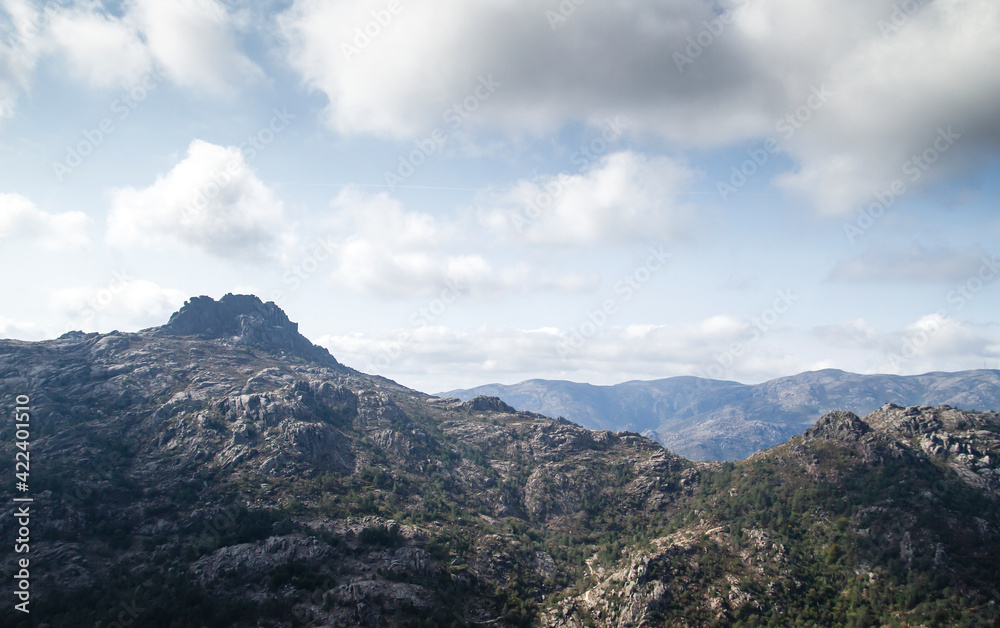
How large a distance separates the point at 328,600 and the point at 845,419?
195 m

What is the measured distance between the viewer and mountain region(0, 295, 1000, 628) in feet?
399

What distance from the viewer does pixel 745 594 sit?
130000 millimetres

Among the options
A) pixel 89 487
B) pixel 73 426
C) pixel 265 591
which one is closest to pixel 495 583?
pixel 265 591

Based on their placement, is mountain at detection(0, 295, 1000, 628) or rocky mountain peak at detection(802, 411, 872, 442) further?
rocky mountain peak at detection(802, 411, 872, 442)

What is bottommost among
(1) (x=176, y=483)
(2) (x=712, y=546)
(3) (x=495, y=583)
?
(3) (x=495, y=583)

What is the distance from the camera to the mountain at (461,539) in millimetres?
121688

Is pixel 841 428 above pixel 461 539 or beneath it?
above

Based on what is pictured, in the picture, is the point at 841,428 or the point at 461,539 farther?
the point at 841,428

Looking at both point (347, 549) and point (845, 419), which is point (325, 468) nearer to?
point (347, 549)

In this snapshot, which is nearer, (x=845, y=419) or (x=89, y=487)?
(x=89, y=487)

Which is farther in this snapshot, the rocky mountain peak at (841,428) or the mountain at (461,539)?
the rocky mountain peak at (841,428)

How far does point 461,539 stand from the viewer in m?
166

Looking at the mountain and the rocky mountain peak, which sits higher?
the rocky mountain peak

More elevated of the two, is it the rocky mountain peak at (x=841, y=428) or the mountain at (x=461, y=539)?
the rocky mountain peak at (x=841, y=428)
